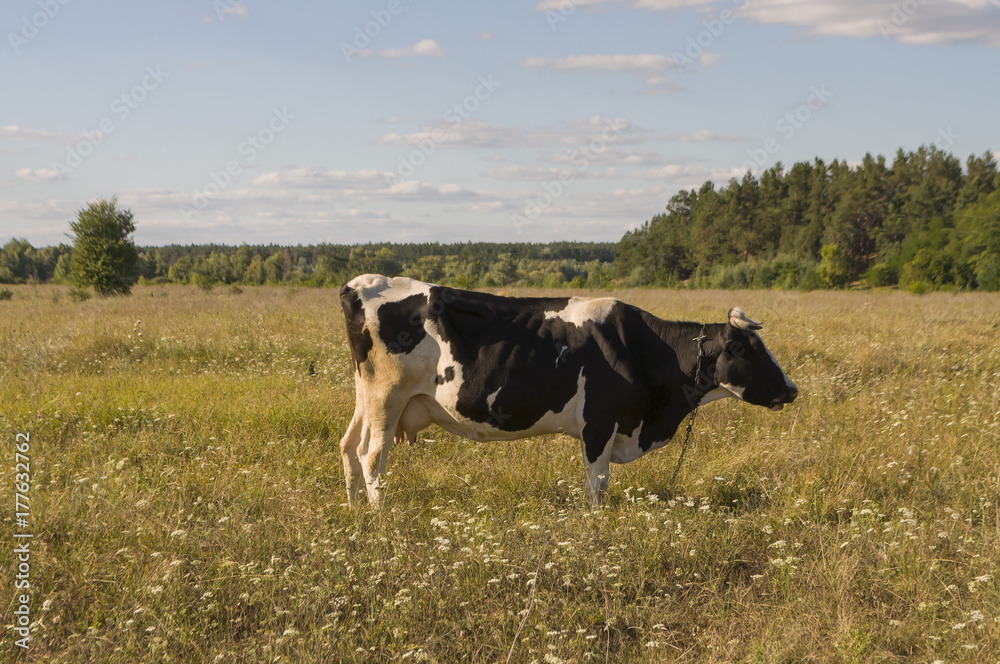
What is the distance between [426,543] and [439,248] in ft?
491

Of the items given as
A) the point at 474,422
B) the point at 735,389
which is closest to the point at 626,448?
the point at 735,389

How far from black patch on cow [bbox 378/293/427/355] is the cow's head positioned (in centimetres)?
254

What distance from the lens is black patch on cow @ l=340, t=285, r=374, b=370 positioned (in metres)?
5.30

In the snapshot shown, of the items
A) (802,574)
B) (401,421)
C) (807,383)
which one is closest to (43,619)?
(401,421)

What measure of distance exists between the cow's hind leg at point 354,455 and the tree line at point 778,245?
96.6ft

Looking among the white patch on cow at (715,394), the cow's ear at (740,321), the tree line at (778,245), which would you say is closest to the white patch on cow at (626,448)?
the white patch on cow at (715,394)

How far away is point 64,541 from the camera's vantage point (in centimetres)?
434

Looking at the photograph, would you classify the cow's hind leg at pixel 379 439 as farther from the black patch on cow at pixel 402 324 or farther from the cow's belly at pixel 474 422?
the black patch on cow at pixel 402 324

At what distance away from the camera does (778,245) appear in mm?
74000

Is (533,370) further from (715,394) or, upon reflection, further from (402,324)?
(715,394)

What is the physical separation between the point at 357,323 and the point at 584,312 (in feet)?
6.23

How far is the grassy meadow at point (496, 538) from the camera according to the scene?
3467 mm

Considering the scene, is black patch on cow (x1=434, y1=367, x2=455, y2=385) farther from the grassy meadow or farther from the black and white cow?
the grassy meadow

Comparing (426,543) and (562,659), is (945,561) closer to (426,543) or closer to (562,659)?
(562,659)
